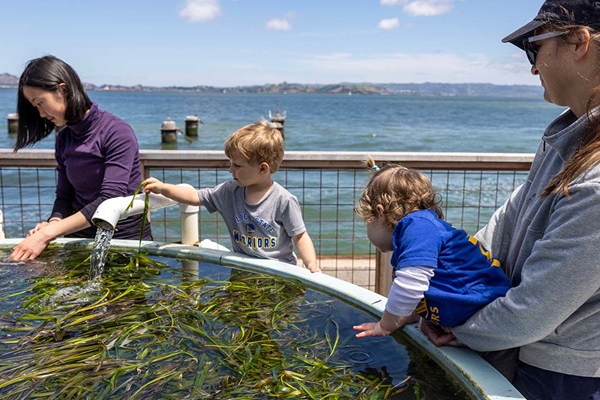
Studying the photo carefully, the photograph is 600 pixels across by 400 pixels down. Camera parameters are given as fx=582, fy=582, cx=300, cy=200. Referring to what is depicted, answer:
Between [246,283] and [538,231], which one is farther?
[246,283]

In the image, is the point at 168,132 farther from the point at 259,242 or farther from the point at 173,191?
the point at 259,242

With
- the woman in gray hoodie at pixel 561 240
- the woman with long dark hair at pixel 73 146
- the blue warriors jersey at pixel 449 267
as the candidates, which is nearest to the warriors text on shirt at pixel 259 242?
the woman with long dark hair at pixel 73 146

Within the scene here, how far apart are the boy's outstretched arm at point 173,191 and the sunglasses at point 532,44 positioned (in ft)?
5.41

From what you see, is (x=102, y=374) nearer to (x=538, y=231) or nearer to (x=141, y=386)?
(x=141, y=386)

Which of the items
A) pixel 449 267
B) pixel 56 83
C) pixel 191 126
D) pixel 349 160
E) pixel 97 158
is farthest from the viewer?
pixel 191 126

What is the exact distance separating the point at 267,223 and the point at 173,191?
18.0 inches

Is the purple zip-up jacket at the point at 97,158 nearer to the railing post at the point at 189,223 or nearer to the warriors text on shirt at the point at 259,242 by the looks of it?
the railing post at the point at 189,223

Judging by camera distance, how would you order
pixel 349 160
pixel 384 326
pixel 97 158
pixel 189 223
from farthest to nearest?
1. pixel 349 160
2. pixel 189 223
3. pixel 97 158
4. pixel 384 326

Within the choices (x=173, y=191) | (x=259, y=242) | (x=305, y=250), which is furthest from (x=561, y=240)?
(x=173, y=191)

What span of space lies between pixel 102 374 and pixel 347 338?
0.74 metres

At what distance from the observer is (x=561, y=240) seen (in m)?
1.24

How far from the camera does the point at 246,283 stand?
7.66 ft

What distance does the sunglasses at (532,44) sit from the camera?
4.28 ft

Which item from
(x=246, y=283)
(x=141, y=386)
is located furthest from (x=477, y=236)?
(x=141, y=386)
